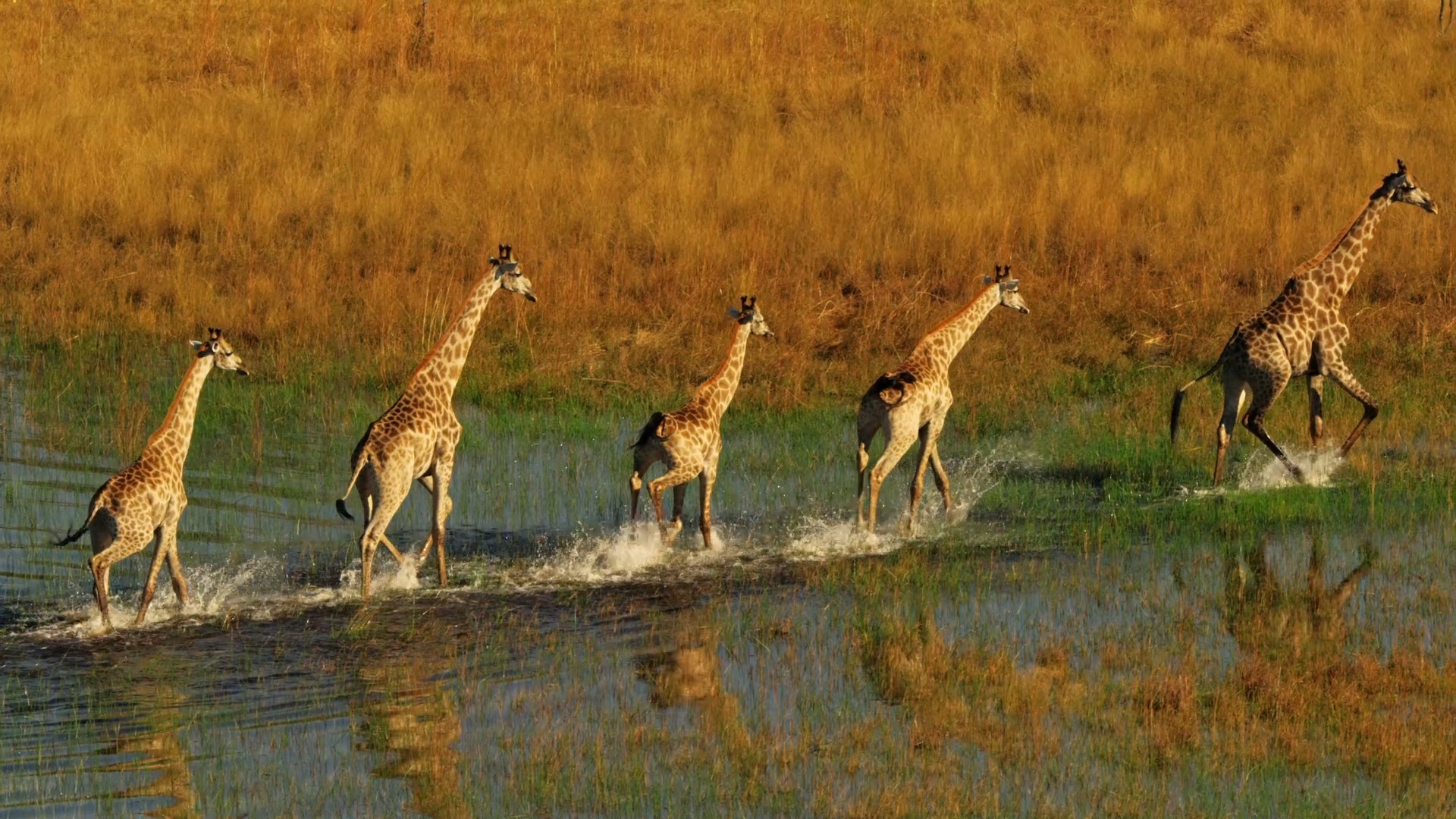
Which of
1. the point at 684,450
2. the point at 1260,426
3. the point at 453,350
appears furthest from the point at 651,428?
the point at 1260,426

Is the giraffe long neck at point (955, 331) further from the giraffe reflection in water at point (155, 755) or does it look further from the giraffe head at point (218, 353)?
the giraffe reflection in water at point (155, 755)

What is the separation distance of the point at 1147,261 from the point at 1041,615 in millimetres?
8964

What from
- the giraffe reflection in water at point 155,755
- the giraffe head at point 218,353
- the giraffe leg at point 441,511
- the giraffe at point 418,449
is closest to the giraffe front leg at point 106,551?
the giraffe reflection in water at point 155,755

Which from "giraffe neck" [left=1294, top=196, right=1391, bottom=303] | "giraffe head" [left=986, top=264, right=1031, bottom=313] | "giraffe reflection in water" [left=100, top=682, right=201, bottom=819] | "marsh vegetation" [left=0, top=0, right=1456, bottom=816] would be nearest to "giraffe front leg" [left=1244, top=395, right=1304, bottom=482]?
"marsh vegetation" [left=0, top=0, right=1456, bottom=816]

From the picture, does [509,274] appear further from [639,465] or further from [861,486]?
[861,486]

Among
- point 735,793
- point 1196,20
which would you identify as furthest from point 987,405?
point 1196,20

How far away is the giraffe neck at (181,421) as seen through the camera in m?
11.0

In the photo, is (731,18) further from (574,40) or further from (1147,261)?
(1147,261)

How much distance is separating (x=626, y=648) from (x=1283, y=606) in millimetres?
3679

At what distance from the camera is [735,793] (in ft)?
27.1

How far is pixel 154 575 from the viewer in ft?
35.1

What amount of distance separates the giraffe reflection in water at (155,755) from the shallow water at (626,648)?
0.02 metres

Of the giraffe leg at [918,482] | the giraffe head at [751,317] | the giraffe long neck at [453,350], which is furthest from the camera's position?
the giraffe head at [751,317]

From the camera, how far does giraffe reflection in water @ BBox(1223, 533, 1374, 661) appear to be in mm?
10445
